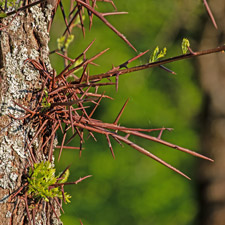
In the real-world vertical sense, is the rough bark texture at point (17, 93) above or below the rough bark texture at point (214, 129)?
above

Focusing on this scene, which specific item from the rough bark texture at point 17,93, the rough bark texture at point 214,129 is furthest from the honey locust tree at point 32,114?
Answer: the rough bark texture at point 214,129

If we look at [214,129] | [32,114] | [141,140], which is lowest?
[141,140]

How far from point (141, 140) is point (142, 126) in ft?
0.57

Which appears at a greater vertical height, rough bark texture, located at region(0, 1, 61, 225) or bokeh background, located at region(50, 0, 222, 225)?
rough bark texture, located at region(0, 1, 61, 225)

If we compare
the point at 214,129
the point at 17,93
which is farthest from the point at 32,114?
the point at 214,129

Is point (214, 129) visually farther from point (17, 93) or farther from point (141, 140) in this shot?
point (17, 93)

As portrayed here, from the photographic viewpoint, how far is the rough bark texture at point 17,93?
89 centimetres

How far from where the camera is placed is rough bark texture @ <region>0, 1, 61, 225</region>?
892mm

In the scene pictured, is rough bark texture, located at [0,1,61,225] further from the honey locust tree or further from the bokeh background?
the bokeh background

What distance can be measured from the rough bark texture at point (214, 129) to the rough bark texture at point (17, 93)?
3.68 metres

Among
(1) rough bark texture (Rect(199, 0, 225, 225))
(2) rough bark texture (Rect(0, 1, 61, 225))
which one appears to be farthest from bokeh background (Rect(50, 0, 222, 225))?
(2) rough bark texture (Rect(0, 1, 61, 225))

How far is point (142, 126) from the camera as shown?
5.04 metres

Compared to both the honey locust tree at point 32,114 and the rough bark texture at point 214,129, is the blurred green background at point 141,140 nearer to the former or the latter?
the rough bark texture at point 214,129

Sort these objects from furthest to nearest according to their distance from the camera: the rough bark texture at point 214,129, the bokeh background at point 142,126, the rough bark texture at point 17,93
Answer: the bokeh background at point 142,126 → the rough bark texture at point 214,129 → the rough bark texture at point 17,93
